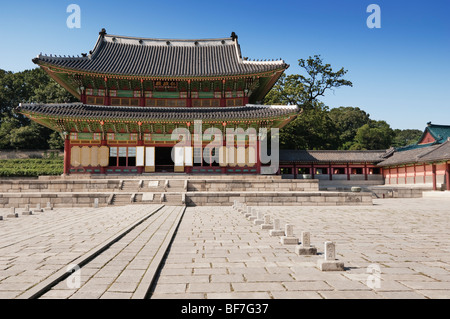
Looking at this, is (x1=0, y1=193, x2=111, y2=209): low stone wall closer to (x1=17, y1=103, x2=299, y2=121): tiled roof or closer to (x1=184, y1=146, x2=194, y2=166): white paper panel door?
(x1=17, y1=103, x2=299, y2=121): tiled roof

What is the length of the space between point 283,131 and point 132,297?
1509 inches

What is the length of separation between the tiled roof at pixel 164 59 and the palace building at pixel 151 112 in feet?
0.46

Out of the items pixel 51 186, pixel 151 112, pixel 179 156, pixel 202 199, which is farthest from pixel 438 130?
pixel 51 186

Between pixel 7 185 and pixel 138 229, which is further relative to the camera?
pixel 7 185

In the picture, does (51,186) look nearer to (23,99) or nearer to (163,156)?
(163,156)

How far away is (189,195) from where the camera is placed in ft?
58.2

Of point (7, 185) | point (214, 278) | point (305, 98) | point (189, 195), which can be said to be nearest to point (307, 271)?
point (214, 278)

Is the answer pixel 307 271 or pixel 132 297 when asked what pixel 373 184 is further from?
pixel 132 297

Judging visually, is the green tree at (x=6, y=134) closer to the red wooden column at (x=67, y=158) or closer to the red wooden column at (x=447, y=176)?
the red wooden column at (x=67, y=158)

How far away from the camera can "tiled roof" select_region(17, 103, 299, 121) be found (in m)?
22.7

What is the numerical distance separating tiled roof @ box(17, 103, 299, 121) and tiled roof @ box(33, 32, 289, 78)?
2888 mm

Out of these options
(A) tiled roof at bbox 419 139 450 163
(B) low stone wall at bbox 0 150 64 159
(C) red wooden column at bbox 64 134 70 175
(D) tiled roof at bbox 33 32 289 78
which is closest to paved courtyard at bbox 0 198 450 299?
(C) red wooden column at bbox 64 134 70 175

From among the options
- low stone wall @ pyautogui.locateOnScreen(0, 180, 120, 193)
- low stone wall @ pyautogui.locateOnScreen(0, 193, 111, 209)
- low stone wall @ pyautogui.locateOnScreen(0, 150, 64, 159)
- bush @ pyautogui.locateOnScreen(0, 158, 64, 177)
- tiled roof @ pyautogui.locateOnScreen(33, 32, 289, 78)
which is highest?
tiled roof @ pyautogui.locateOnScreen(33, 32, 289, 78)

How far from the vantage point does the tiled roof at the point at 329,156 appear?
35.7 meters
